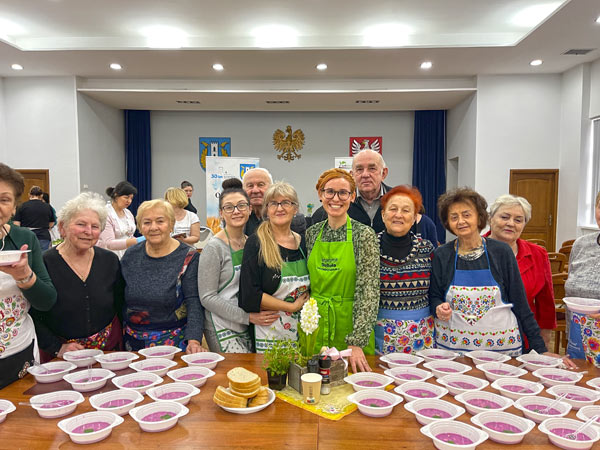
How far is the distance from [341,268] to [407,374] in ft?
1.91

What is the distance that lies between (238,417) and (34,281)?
3.47ft

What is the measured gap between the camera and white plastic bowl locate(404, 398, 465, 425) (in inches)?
54.7

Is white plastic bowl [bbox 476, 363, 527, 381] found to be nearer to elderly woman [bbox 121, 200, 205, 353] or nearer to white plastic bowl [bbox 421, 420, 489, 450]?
white plastic bowl [bbox 421, 420, 489, 450]

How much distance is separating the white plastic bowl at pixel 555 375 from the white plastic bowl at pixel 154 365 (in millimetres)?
1574

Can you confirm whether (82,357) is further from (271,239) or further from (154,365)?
(271,239)

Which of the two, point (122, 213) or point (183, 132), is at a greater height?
point (183, 132)

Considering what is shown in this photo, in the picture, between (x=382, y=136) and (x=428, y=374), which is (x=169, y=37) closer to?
(x=382, y=136)

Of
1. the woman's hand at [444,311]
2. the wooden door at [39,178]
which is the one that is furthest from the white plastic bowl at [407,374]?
the wooden door at [39,178]

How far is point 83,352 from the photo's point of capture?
6.31ft

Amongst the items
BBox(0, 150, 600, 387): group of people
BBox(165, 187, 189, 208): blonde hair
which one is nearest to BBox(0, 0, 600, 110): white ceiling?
BBox(165, 187, 189, 208): blonde hair

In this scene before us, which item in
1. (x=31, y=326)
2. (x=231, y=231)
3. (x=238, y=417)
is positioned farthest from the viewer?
(x=231, y=231)

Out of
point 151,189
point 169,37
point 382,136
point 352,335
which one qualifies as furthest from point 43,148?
point 352,335

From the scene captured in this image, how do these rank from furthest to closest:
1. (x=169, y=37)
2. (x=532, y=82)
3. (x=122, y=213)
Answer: (x=532, y=82) → (x=169, y=37) → (x=122, y=213)

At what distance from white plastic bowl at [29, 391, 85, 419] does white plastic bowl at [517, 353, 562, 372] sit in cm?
185
